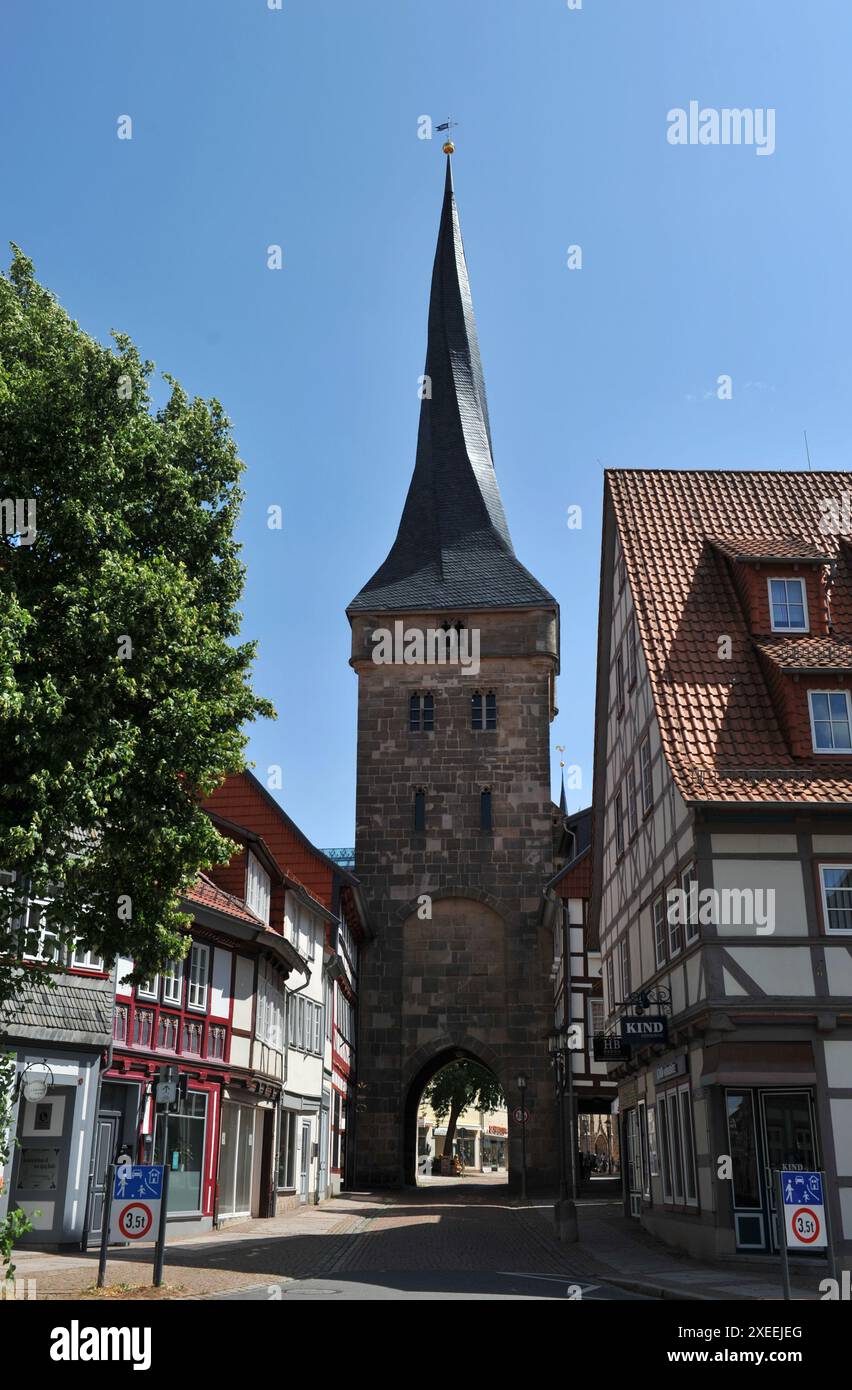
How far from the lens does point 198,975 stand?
72.7 ft

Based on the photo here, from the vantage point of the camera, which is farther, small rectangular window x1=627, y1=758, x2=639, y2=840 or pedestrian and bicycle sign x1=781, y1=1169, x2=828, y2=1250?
small rectangular window x1=627, y1=758, x2=639, y2=840

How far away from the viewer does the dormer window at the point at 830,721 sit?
18.2m

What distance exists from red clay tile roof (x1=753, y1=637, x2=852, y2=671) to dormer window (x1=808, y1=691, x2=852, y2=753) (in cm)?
41

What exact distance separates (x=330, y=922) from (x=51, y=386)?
2254 centimetres

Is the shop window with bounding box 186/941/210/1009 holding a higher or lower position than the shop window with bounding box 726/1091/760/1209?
higher

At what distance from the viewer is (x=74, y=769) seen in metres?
12.3

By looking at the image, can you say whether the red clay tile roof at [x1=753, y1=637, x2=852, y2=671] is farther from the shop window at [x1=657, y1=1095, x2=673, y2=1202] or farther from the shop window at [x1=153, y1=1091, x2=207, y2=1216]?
the shop window at [x1=153, y1=1091, x2=207, y2=1216]

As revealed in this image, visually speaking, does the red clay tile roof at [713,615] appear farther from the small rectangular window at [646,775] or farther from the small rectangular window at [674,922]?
the small rectangular window at [674,922]

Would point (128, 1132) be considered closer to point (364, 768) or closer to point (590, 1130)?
point (364, 768)

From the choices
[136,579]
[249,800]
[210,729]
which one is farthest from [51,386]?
[249,800]

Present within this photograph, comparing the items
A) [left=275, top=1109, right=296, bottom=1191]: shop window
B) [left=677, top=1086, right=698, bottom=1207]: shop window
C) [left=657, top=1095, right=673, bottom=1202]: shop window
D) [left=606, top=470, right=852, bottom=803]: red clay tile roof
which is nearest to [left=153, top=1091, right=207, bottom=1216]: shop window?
[left=275, top=1109, right=296, bottom=1191]: shop window

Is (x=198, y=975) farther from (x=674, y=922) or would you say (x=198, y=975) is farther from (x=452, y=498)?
(x=452, y=498)

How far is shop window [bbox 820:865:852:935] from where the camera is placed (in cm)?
1691

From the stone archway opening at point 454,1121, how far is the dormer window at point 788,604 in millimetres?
24644
